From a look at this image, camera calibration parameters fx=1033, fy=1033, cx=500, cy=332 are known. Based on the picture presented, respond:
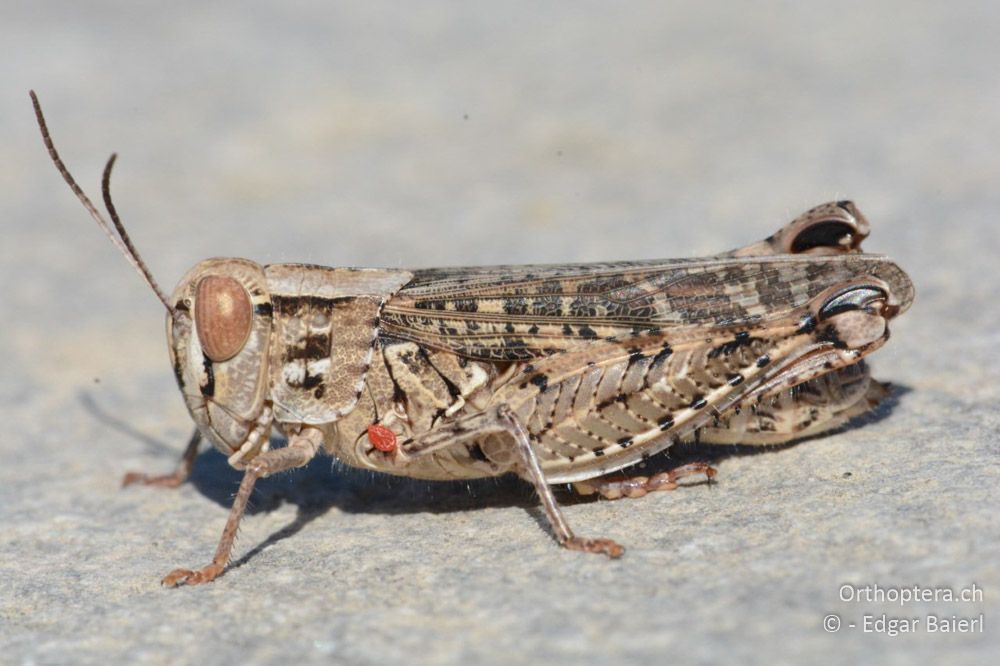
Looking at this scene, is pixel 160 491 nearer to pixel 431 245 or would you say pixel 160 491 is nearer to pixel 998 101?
pixel 431 245

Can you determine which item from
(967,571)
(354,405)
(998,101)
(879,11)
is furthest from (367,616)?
(879,11)

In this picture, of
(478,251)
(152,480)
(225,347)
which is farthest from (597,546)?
(478,251)

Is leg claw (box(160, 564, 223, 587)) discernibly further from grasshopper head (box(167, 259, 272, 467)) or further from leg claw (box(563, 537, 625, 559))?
leg claw (box(563, 537, 625, 559))

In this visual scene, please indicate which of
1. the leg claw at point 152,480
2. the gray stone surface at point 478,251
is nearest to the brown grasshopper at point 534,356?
the gray stone surface at point 478,251

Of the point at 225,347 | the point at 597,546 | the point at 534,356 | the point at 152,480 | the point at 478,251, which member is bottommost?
the point at 597,546

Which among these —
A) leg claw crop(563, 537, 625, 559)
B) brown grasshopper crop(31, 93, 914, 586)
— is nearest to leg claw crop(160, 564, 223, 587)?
brown grasshopper crop(31, 93, 914, 586)

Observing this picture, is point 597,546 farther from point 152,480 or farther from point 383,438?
point 152,480
